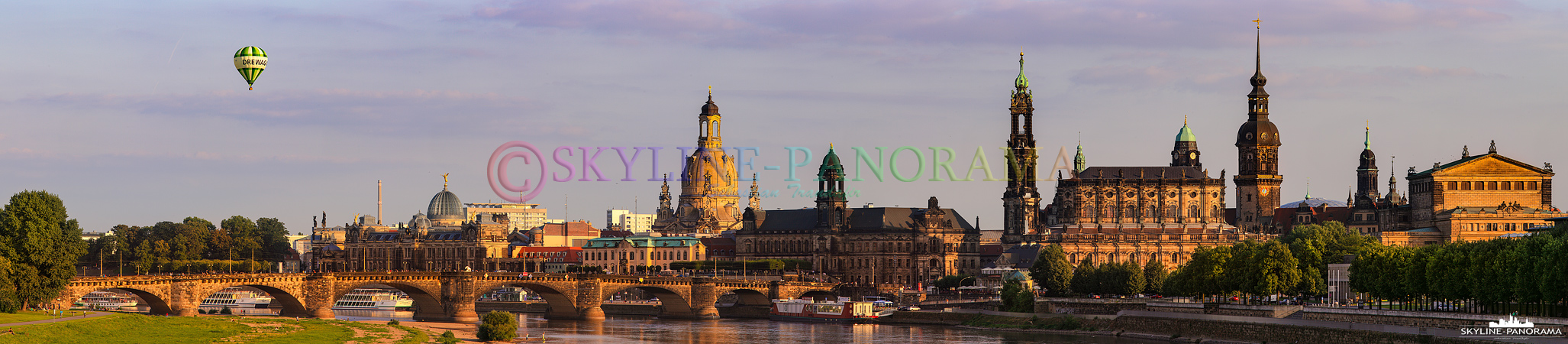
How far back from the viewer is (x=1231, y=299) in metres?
123

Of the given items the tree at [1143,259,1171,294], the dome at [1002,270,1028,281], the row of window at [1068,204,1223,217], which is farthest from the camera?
the row of window at [1068,204,1223,217]

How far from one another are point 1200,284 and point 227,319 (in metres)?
60.6

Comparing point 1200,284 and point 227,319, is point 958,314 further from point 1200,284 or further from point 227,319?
point 227,319

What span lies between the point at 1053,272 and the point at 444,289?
166 feet

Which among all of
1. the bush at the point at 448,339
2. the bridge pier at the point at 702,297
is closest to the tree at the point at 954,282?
the bridge pier at the point at 702,297

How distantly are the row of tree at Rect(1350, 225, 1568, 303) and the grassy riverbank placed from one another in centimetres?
5347

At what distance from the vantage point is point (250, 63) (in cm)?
10506

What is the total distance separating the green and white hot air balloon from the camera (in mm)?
104625

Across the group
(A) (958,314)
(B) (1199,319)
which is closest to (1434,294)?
(B) (1199,319)

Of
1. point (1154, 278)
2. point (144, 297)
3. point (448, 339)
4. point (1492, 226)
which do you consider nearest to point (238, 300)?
point (144, 297)

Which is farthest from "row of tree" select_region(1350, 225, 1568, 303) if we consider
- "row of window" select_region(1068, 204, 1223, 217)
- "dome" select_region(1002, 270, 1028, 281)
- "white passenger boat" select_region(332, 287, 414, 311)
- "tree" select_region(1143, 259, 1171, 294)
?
"white passenger boat" select_region(332, 287, 414, 311)

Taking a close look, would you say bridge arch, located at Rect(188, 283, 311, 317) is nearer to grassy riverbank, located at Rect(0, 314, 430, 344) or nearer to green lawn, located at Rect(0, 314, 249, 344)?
grassy riverbank, located at Rect(0, 314, 430, 344)

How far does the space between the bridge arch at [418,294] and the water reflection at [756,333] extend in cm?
728

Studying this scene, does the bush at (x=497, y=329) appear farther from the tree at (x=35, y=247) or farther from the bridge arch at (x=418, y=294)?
the bridge arch at (x=418, y=294)
